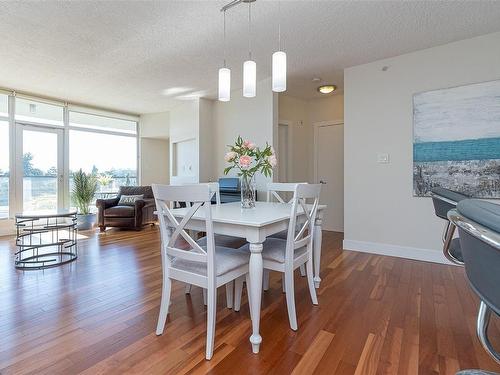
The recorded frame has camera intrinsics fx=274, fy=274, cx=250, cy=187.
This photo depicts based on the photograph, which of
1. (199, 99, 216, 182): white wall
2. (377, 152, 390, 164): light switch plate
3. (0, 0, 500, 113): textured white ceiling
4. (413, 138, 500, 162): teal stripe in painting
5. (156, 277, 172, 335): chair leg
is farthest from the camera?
(199, 99, 216, 182): white wall

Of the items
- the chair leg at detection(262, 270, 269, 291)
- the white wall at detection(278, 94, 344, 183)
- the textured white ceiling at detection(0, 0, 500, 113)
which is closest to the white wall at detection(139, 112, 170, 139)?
the textured white ceiling at detection(0, 0, 500, 113)

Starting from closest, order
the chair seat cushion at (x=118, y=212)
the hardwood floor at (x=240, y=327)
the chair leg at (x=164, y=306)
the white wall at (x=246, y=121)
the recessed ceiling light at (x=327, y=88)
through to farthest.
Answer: the hardwood floor at (x=240, y=327) → the chair leg at (x=164, y=306) → the white wall at (x=246, y=121) → the recessed ceiling light at (x=327, y=88) → the chair seat cushion at (x=118, y=212)

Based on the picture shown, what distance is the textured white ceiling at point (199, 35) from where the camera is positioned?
2.39 metres

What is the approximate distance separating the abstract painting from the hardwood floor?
96 centimetres

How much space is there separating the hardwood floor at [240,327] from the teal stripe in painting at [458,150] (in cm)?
123

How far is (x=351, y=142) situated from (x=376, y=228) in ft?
3.88

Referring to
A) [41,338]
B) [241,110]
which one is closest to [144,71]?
[241,110]

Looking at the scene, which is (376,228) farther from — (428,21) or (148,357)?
(148,357)

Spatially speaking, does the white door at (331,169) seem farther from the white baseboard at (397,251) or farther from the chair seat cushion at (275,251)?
the chair seat cushion at (275,251)

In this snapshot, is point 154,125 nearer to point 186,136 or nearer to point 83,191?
point 186,136

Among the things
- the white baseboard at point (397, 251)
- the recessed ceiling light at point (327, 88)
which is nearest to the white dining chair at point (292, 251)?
the white baseboard at point (397, 251)

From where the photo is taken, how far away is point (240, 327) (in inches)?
69.8

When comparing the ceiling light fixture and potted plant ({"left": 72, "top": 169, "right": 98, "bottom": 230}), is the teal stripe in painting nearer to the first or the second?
the ceiling light fixture

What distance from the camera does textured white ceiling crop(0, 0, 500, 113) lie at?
2389mm
